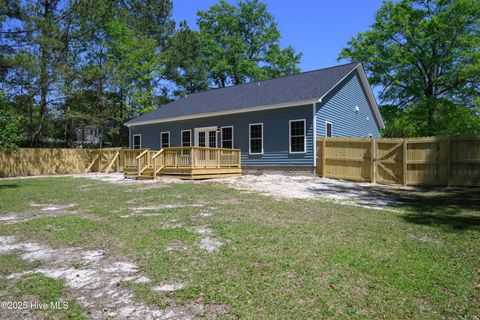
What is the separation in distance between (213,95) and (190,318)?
67.3 ft

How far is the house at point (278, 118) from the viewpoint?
15.5m

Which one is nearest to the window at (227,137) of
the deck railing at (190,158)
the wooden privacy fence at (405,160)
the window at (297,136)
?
the deck railing at (190,158)

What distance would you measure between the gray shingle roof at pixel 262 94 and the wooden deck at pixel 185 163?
127 inches

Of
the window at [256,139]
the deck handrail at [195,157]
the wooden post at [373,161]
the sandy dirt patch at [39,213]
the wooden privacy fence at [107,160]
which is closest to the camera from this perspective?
the sandy dirt patch at [39,213]

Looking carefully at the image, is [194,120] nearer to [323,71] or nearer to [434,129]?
[323,71]

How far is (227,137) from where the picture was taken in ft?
59.9

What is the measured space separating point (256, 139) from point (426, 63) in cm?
1704

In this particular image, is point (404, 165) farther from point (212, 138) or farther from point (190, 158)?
point (212, 138)

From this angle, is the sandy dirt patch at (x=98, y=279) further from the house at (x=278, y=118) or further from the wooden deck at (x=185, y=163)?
the house at (x=278, y=118)

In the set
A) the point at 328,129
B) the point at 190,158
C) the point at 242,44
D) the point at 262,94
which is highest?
the point at 242,44

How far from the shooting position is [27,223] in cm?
623

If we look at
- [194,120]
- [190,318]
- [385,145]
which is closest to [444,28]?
[385,145]

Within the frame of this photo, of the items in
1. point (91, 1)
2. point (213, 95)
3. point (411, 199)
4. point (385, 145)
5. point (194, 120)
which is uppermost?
point (91, 1)

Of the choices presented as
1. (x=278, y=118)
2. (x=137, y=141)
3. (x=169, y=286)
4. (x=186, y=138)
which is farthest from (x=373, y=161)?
(x=137, y=141)
